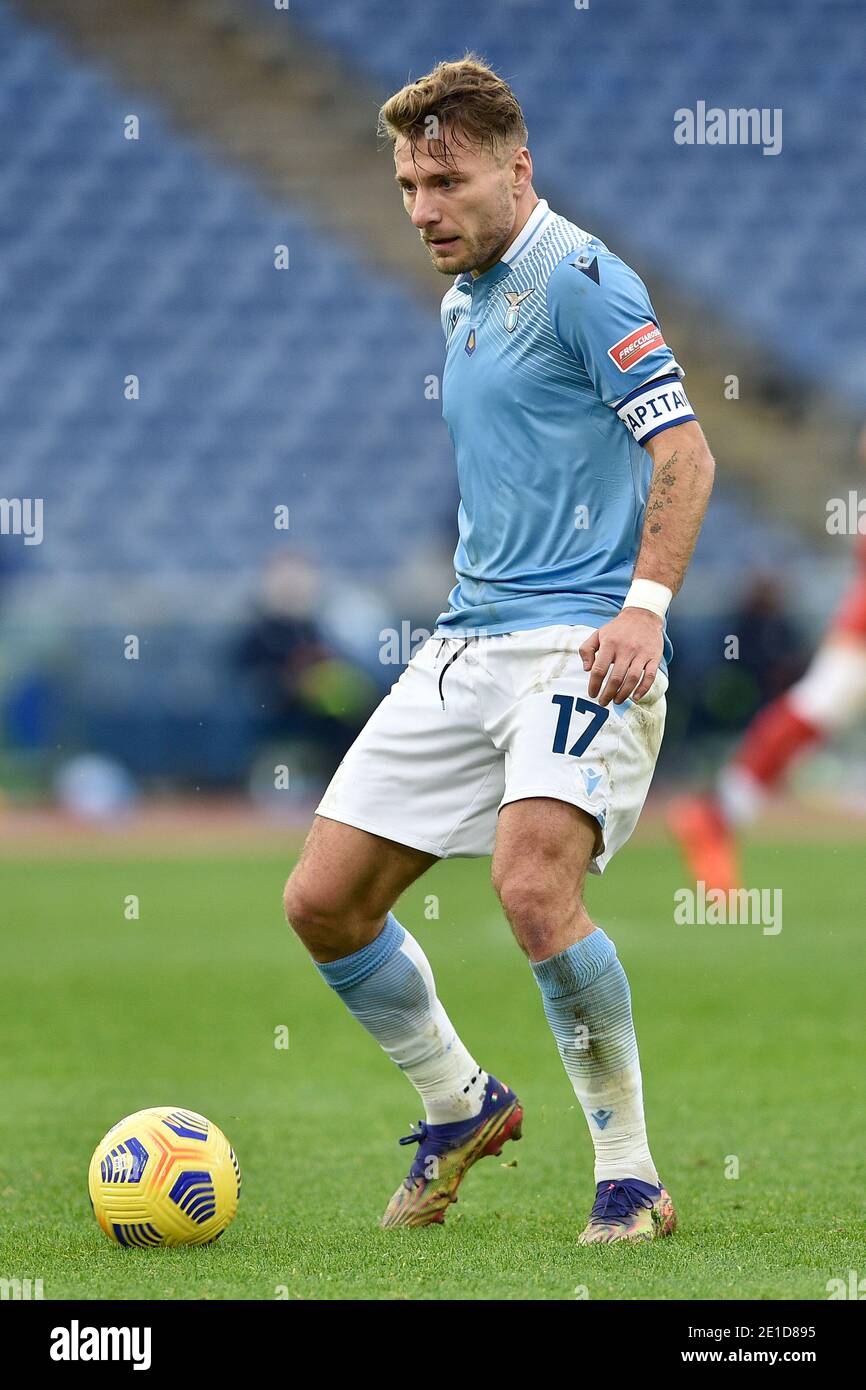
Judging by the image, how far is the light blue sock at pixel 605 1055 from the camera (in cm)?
352

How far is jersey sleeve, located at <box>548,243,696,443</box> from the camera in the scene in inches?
136

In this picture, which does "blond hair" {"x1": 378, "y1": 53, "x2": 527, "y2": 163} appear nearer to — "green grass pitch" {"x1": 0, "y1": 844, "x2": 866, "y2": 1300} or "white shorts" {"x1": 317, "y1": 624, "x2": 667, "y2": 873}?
"white shorts" {"x1": 317, "y1": 624, "x2": 667, "y2": 873}

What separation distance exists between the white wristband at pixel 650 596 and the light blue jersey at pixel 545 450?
0.20 m

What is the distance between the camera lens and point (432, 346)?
53.5 feet

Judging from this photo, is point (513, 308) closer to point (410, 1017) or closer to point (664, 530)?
point (664, 530)

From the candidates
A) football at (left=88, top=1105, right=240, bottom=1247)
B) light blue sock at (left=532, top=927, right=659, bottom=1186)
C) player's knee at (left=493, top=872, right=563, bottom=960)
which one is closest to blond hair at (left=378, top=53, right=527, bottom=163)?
player's knee at (left=493, top=872, right=563, bottom=960)

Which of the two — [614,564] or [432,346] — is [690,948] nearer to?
[614,564]

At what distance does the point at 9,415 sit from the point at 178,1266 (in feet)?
43.2

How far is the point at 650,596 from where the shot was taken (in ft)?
11.2

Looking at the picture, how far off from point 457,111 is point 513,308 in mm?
382

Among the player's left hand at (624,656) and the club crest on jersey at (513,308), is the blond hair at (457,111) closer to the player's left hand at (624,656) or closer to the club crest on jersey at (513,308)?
the club crest on jersey at (513,308)
